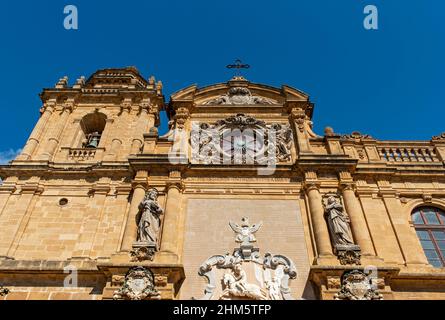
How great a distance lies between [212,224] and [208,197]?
1114 mm

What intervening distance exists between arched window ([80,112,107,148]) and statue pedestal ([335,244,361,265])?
36.4 ft

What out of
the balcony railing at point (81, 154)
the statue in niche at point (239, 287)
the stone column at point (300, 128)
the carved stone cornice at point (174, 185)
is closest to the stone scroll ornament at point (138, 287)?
the statue in niche at point (239, 287)

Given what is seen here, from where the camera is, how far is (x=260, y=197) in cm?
1266

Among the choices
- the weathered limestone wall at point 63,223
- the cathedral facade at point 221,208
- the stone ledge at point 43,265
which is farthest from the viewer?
the weathered limestone wall at point 63,223

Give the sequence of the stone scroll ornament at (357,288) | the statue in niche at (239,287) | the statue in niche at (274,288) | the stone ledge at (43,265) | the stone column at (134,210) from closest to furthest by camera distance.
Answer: the stone scroll ornament at (357,288) < the statue in niche at (239,287) < the statue in niche at (274,288) < the stone ledge at (43,265) < the stone column at (134,210)

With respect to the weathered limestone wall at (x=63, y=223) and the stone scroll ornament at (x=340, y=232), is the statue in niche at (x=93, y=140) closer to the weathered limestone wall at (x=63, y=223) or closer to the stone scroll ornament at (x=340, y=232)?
the weathered limestone wall at (x=63, y=223)

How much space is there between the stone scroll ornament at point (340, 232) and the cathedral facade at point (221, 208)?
1.5 inches

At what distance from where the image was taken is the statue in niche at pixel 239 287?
9.94 meters

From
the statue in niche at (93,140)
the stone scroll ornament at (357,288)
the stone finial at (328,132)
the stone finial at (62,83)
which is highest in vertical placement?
the stone finial at (62,83)

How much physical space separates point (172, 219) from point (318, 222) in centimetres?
438

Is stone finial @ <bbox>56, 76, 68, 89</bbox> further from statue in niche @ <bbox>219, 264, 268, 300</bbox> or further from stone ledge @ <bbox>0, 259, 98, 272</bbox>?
statue in niche @ <bbox>219, 264, 268, 300</bbox>

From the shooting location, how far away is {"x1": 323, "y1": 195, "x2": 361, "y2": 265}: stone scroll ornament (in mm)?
10391
